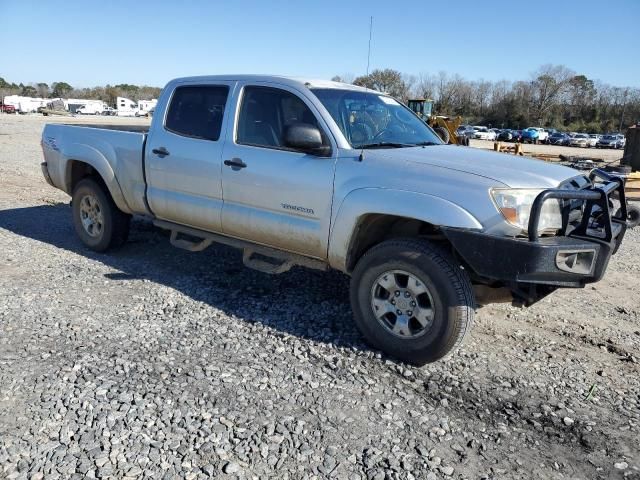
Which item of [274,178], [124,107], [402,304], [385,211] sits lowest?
[402,304]

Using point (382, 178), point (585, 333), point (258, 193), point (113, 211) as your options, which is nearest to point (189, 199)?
point (258, 193)

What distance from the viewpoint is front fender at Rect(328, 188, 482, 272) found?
11.5ft

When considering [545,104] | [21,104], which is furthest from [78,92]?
[545,104]

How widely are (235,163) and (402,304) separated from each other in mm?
1912

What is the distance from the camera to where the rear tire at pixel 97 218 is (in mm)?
6066

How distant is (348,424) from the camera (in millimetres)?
3109

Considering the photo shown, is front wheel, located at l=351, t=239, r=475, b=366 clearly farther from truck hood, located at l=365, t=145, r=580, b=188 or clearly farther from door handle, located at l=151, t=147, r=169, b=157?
door handle, located at l=151, t=147, r=169, b=157

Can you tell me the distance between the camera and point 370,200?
151 inches

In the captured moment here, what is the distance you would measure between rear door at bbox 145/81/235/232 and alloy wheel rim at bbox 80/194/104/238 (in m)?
1.05

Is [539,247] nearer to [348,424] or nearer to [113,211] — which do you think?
[348,424]

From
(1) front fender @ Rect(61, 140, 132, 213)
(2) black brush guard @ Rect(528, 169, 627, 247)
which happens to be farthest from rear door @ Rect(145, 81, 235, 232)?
(2) black brush guard @ Rect(528, 169, 627, 247)

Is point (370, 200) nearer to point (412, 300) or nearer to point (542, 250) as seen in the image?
point (412, 300)

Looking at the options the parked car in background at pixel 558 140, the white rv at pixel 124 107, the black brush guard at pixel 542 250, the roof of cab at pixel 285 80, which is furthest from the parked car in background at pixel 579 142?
the white rv at pixel 124 107

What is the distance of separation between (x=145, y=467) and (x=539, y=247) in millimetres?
2538
